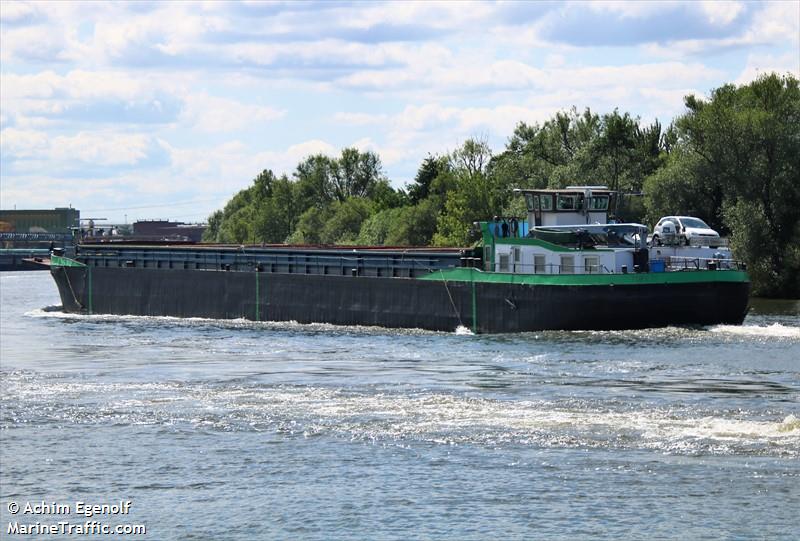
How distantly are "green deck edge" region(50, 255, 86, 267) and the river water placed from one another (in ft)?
93.7

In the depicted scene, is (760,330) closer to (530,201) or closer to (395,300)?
(530,201)

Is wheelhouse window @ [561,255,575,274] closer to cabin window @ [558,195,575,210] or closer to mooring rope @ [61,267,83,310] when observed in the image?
cabin window @ [558,195,575,210]

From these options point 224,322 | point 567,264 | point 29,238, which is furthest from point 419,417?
point 29,238

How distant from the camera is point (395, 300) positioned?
5569cm

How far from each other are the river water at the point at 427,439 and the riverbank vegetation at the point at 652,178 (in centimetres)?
1811

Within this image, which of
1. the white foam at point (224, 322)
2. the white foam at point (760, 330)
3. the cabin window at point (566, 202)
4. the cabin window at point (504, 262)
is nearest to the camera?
the white foam at point (760, 330)

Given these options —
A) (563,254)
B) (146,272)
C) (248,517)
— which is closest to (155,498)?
(248,517)

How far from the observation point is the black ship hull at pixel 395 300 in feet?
155

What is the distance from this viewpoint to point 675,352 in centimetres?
4119

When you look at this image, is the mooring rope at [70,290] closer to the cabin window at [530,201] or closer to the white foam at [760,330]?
the cabin window at [530,201]

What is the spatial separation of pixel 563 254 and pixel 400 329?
8568 millimetres

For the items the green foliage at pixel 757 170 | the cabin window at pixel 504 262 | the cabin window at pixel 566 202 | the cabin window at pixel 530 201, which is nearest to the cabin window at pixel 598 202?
the cabin window at pixel 566 202

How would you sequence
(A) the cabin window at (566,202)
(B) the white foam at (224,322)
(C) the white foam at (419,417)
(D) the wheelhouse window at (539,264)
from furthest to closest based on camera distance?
(B) the white foam at (224,322) → (A) the cabin window at (566,202) → (D) the wheelhouse window at (539,264) → (C) the white foam at (419,417)

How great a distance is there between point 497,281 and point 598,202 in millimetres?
6222
